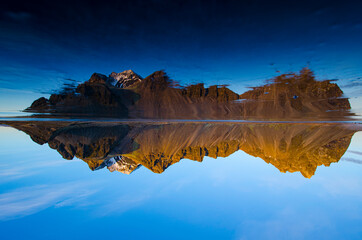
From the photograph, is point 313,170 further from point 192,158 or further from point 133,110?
point 133,110

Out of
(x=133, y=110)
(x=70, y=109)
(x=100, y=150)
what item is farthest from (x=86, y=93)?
(x=100, y=150)

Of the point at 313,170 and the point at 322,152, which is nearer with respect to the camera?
the point at 313,170

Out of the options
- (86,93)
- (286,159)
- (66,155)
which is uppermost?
(86,93)

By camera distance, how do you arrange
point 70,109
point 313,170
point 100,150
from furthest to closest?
point 70,109 → point 100,150 → point 313,170

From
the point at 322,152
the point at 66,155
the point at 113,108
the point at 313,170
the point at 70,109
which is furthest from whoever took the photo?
the point at 113,108

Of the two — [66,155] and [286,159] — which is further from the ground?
[66,155]

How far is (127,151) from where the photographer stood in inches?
449

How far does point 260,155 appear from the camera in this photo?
10031mm

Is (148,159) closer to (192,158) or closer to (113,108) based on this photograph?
(192,158)

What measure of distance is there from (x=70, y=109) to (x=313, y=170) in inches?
8404

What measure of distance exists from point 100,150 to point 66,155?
2.02 m

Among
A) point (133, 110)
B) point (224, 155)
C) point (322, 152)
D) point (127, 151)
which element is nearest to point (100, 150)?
point (127, 151)

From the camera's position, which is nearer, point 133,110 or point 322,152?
point 322,152

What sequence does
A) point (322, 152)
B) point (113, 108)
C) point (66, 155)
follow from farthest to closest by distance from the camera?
point (113, 108)
point (322, 152)
point (66, 155)
